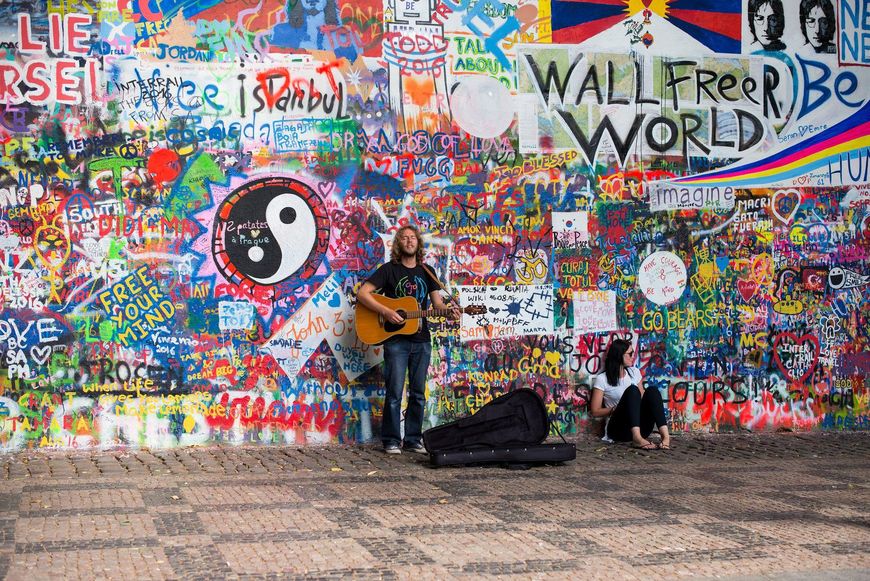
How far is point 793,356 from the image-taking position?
12.0 metres

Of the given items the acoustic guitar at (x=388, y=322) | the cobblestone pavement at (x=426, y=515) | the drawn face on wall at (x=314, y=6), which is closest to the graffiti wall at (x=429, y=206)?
the drawn face on wall at (x=314, y=6)

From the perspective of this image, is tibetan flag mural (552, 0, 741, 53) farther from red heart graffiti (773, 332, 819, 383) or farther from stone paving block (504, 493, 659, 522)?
stone paving block (504, 493, 659, 522)

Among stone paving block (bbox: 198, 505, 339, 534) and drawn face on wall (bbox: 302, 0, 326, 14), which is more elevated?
drawn face on wall (bbox: 302, 0, 326, 14)

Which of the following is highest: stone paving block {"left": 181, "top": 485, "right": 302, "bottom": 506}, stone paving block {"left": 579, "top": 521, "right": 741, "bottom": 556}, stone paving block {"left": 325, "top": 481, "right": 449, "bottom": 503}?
stone paving block {"left": 181, "top": 485, "right": 302, "bottom": 506}

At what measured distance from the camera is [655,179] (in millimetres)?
11797

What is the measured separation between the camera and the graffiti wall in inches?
413

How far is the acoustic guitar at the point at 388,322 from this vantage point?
418 inches

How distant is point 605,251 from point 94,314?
187 inches

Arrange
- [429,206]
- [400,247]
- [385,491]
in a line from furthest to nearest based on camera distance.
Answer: [429,206] < [400,247] < [385,491]

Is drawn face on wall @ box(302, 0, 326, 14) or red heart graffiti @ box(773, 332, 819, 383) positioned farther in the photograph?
red heart graffiti @ box(773, 332, 819, 383)

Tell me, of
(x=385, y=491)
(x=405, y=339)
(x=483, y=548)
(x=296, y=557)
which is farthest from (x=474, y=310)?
(x=296, y=557)

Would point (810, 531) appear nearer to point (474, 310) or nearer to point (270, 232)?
point (474, 310)

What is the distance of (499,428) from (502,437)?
0.08 meters

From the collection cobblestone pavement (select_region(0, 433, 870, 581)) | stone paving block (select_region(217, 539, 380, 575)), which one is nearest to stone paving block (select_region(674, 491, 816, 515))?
cobblestone pavement (select_region(0, 433, 870, 581))
